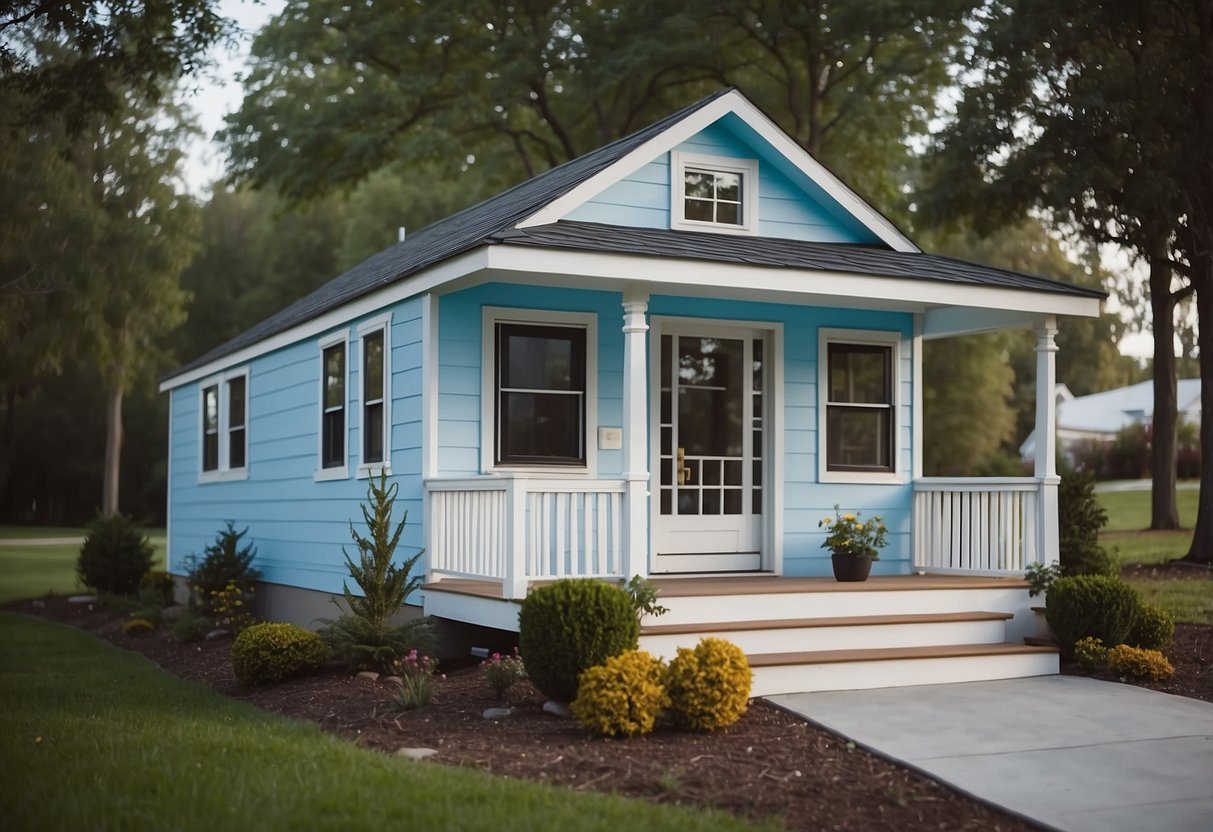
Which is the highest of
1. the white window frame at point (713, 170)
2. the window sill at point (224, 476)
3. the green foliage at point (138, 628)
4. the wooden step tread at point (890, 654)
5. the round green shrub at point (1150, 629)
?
the white window frame at point (713, 170)

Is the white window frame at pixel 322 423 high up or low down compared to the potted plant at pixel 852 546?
up

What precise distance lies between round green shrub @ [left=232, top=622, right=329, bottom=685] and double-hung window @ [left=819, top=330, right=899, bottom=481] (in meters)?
4.91

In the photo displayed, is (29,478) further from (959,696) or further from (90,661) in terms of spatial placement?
(959,696)

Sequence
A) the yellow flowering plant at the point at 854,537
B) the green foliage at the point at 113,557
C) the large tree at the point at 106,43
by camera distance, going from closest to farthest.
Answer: the yellow flowering plant at the point at 854,537 < the large tree at the point at 106,43 < the green foliage at the point at 113,557

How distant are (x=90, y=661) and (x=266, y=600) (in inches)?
119

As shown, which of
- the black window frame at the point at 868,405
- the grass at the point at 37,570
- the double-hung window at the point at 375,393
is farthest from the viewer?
the grass at the point at 37,570

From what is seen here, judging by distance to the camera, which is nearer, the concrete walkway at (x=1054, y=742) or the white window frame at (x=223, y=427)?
the concrete walkway at (x=1054, y=742)

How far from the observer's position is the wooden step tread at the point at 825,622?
9.24m

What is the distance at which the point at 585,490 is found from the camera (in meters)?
9.48

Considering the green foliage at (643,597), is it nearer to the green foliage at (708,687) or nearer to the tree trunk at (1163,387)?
the green foliage at (708,687)

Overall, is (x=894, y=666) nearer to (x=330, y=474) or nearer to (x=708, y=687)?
(x=708, y=687)

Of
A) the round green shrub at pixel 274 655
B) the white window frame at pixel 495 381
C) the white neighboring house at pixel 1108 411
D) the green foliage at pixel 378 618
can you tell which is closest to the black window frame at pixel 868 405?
the white window frame at pixel 495 381

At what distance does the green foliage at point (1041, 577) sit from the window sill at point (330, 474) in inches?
253

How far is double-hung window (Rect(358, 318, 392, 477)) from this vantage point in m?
11.8
